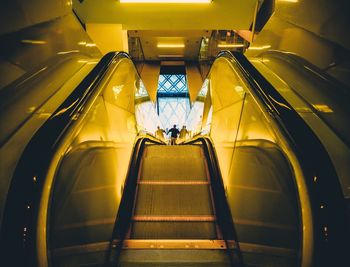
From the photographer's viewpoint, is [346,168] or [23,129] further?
[23,129]

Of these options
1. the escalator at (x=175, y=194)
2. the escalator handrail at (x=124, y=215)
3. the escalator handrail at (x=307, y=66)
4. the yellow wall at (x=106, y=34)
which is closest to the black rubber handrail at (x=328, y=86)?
the escalator handrail at (x=307, y=66)

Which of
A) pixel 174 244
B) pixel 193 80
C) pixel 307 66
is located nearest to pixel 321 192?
pixel 174 244

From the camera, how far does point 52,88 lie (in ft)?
7.73

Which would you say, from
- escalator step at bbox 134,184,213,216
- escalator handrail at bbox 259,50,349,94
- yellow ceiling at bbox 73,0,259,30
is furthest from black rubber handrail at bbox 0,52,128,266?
yellow ceiling at bbox 73,0,259,30

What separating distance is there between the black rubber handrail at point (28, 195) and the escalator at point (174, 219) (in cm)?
107

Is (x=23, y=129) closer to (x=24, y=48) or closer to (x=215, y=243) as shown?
(x=24, y=48)

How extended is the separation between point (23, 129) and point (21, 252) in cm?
89

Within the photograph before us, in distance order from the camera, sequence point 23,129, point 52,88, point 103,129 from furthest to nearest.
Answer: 1. point 103,129
2. point 52,88
3. point 23,129

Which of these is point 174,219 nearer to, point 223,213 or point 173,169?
point 223,213

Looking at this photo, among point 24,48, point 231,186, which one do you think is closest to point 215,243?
point 231,186

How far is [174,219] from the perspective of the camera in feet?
8.55

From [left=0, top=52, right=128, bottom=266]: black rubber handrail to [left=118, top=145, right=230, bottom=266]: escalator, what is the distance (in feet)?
3.52

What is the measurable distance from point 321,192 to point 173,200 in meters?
1.90

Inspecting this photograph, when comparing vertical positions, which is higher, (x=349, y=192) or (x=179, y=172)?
(x=179, y=172)
